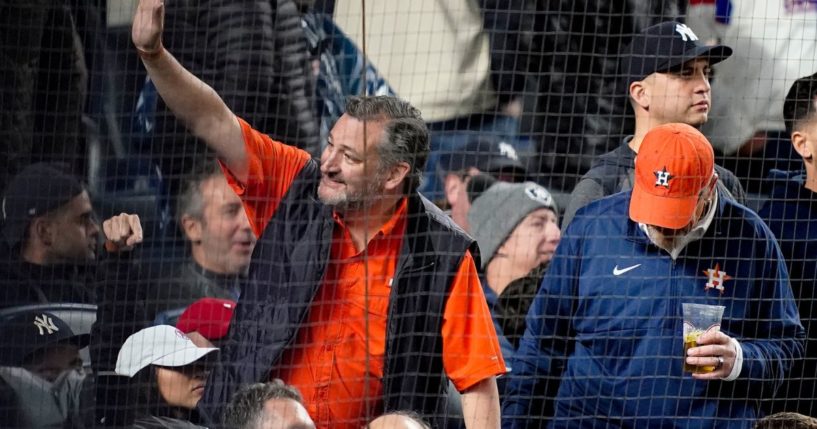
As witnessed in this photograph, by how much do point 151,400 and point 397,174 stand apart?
92 centimetres

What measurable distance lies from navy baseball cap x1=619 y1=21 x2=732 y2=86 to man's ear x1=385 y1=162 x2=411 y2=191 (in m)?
0.86

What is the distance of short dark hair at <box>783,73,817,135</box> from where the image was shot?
183 inches

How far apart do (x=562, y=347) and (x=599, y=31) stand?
160 cm

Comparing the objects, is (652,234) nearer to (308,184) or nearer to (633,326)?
(633,326)

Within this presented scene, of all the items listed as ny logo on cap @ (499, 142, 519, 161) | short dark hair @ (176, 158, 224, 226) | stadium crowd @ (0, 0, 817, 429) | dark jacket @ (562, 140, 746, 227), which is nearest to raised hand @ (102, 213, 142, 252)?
stadium crowd @ (0, 0, 817, 429)

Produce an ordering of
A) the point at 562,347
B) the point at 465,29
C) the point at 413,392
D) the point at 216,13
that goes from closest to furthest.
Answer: the point at 413,392
the point at 562,347
the point at 216,13
the point at 465,29

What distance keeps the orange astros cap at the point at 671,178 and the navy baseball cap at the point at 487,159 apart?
1.33 metres

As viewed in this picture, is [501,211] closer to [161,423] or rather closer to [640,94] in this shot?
[640,94]

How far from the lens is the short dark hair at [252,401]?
12.2 feet

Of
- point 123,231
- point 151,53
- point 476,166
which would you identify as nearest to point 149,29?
point 151,53

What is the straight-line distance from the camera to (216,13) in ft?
16.0

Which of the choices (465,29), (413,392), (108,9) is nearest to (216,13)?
(108,9)

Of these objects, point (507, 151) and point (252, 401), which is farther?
point (507, 151)

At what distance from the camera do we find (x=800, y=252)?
4559 mm
